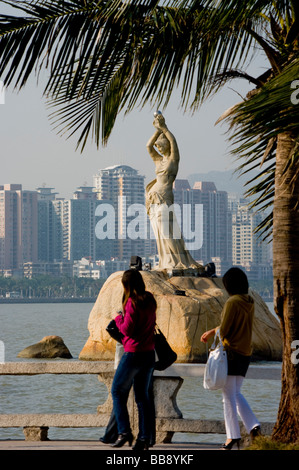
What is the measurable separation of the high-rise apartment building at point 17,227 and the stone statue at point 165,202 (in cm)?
12930

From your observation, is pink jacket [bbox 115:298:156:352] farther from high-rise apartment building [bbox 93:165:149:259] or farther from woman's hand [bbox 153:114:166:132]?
high-rise apartment building [bbox 93:165:149:259]

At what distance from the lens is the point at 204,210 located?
16288 centimetres

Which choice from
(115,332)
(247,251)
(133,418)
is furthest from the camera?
(247,251)

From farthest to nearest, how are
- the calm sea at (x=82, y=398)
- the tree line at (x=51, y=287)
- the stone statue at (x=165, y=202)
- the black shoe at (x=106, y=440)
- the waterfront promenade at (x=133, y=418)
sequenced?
the tree line at (x=51, y=287), the stone statue at (x=165, y=202), the calm sea at (x=82, y=398), the waterfront promenade at (x=133, y=418), the black shoe at (x=106, y=440)

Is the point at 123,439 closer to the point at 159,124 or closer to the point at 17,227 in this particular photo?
the point at 159,124

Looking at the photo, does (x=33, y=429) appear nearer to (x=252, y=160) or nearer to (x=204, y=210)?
(x=252, y=160)

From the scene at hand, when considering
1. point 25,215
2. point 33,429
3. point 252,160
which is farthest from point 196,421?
point 25,215

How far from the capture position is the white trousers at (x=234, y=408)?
20.5 feet

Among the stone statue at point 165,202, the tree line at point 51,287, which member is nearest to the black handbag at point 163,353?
the stone statue at point 165,202

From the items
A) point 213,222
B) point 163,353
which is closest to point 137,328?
point 163,353

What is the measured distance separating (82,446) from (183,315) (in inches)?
589

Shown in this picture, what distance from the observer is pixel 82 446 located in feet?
21.6

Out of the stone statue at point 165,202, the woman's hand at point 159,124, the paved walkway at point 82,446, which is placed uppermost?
the woman's hand at point 159,124

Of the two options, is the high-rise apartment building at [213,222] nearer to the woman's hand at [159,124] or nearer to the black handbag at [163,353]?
the woman's hand at [159,124]
